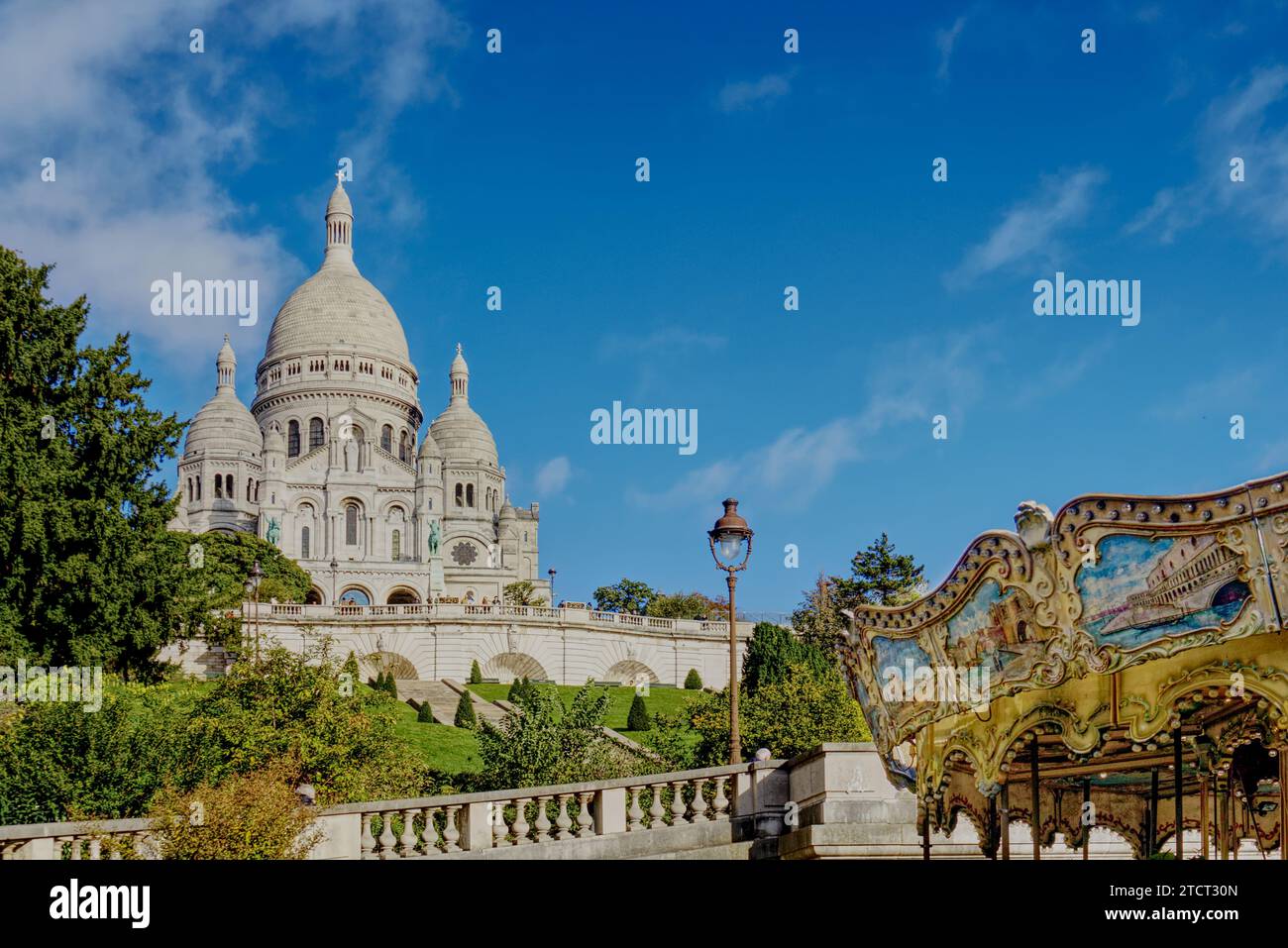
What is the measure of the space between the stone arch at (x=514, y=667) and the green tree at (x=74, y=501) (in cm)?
3654

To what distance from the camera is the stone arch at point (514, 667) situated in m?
70.9

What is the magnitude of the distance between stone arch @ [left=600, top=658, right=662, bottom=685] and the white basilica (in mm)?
24148

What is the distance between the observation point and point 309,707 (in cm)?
2827

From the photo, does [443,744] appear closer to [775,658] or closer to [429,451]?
[775,658]

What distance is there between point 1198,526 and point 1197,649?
4.16 feet

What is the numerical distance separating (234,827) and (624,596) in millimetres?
76746

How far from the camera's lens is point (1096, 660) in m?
12.2

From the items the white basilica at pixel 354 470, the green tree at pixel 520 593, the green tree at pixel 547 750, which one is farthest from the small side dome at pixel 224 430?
the green tree at pixel 547 750

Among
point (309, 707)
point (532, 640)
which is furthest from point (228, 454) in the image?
point (309, 707)

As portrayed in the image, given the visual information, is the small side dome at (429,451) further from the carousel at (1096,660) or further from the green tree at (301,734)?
the carousel at (1096,660)

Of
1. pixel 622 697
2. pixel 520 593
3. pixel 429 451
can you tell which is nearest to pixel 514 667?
pixel 622 697

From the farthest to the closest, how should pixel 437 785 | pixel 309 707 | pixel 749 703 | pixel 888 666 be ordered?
pixel 749 703, pixel 437 785, pixel 309 707, pixel 888 666
